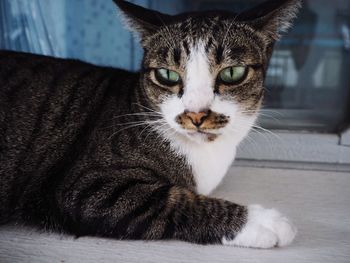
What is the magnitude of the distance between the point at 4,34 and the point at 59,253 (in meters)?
1.33

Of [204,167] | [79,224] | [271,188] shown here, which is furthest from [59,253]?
[271,188]

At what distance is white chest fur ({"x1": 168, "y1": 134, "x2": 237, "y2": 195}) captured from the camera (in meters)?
1.54

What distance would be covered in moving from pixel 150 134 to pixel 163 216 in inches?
12.0

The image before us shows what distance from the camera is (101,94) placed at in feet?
5.49

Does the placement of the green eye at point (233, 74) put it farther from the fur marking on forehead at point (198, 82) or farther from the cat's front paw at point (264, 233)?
the cat's front paw at point (264, 233)

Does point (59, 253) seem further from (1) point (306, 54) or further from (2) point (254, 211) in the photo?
(1) point (306, 54)

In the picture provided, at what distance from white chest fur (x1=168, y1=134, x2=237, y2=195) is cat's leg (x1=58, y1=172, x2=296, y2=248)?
0.54 ft

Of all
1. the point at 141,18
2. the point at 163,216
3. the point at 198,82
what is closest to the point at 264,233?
the point at 163,216

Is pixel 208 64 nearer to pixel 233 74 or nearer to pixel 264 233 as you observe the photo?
pixel 233 74

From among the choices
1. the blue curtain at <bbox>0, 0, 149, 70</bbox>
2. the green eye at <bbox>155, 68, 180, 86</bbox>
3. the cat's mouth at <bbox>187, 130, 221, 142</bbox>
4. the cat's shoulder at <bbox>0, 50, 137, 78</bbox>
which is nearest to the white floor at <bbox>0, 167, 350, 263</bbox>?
the cat's mouth at <bbox>187, 130, 221, 142</bbox>

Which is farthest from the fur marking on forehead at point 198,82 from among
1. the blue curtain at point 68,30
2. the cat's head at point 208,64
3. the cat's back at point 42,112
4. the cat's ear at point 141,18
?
the blue curtain at point 68,30

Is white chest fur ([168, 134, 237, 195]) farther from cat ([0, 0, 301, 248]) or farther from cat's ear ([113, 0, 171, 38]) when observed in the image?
cat's ear ([113, 0, 171, 38])

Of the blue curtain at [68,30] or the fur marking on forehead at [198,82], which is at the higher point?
the fur marking on forehead at [198,82]

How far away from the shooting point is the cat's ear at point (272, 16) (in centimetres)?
148
